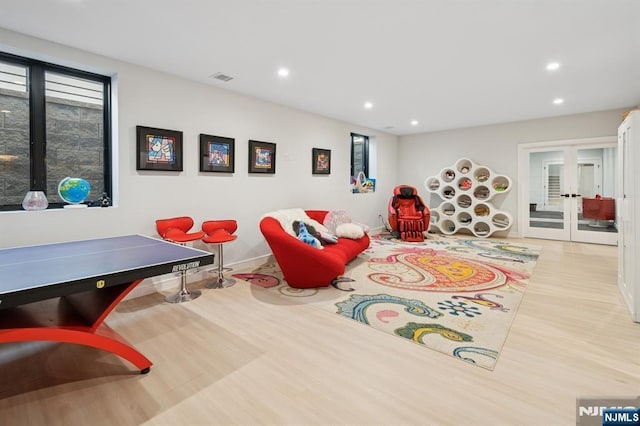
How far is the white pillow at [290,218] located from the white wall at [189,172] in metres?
0.61

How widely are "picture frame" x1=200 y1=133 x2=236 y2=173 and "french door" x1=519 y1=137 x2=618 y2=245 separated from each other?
6.13 m

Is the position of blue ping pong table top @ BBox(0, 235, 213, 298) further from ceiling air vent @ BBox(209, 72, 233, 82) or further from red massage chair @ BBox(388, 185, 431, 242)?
red massage chair @ BBox(388, 185, 431, 242)

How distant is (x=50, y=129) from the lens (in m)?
3.18

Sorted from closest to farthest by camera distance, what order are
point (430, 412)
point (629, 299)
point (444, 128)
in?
point (430, 412)
point (629, 299)
point (444, 128)

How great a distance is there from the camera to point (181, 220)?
3.70m

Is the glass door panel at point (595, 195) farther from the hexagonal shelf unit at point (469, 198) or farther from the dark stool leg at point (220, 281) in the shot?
the dark stool leg at point (220, 281)

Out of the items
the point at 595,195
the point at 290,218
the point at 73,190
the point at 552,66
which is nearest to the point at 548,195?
the point at 595,195

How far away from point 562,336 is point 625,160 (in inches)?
77.6

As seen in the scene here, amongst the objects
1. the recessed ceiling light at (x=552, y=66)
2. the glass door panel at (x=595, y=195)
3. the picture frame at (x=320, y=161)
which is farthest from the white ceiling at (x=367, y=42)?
the glass door panel at (x=595, y=195)

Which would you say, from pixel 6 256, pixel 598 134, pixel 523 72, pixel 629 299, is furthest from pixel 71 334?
pixel 598 134

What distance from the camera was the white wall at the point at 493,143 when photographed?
5953 millimetres

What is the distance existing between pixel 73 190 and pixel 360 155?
5.88m

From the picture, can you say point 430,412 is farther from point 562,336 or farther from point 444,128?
point 444,128

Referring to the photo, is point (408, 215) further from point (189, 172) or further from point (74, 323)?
point (74, 323)
